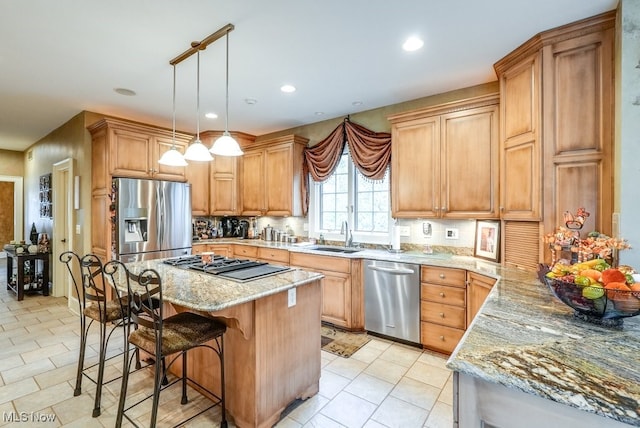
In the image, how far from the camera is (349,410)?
2.11 meters

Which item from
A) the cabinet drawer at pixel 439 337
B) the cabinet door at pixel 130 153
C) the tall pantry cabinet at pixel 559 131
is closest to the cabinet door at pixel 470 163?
the tall pantry cabinet at pixel 559 131

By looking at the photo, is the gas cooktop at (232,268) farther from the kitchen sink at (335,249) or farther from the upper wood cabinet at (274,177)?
the upper wood cabinet at (274,177)

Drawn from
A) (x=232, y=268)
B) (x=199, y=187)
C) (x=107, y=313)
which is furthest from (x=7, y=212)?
(x=232, y=268)

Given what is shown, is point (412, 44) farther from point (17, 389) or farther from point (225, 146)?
point (17, 389)

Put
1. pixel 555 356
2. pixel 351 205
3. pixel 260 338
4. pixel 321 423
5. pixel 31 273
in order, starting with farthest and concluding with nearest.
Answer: pixel 31 273
pixel 351 205
pixel 321 423
pixel 260 338
pixel 555 356

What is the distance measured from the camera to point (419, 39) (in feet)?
7.60

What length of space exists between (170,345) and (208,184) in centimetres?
361

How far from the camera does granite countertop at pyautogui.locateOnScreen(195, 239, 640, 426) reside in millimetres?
822

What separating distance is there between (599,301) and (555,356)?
425mm

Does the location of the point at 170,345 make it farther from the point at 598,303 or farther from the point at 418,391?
the point at 598,303

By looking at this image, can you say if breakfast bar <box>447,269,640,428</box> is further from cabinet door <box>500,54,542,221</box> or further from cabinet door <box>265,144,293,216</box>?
cabinet door <box>265,144,293,216</box>

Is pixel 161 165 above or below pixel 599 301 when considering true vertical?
above

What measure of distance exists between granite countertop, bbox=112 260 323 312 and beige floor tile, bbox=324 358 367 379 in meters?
1.00

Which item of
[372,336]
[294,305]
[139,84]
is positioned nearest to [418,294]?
[372,336]
